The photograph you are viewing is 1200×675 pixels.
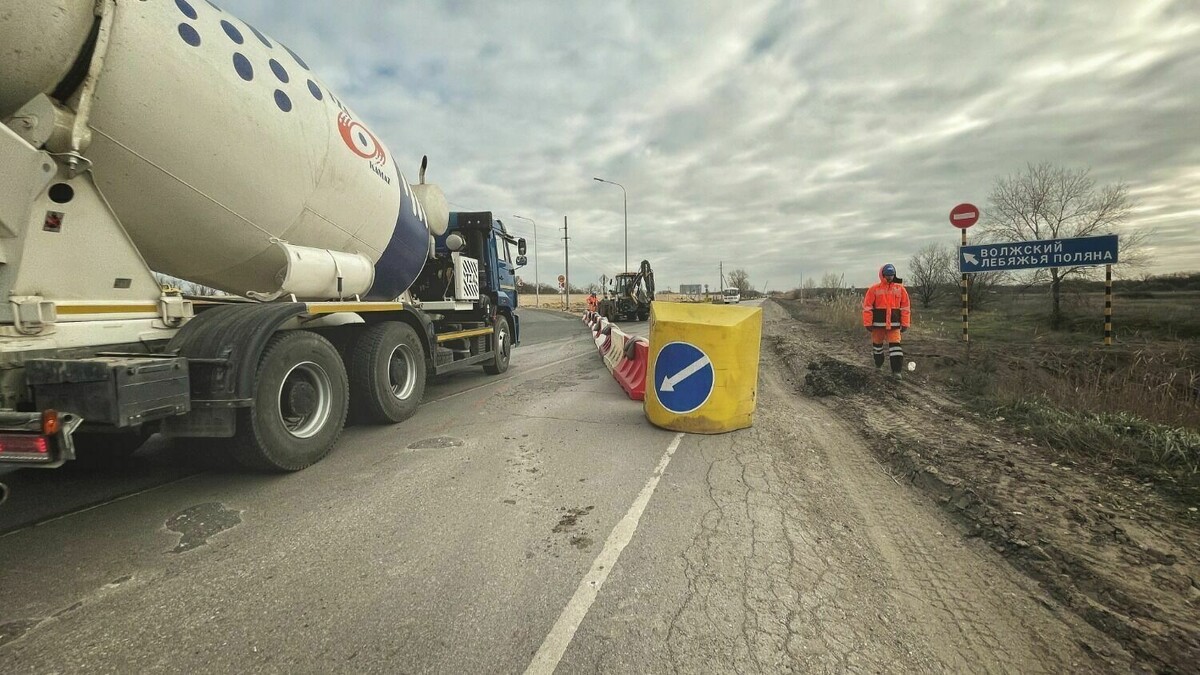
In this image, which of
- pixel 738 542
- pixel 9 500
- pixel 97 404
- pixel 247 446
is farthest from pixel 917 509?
pixel 9 500

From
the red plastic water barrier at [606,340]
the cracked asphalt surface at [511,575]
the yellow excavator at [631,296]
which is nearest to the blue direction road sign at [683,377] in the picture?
the cracked asphalt surface at [511,575]

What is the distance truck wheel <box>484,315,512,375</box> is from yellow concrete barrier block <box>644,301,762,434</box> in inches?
186

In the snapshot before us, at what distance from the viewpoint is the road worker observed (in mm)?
8023

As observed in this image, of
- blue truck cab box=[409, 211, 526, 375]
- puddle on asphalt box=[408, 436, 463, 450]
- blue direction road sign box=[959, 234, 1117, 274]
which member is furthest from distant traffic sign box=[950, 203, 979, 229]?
puddle on asphalt box=[408, 436, 463, 450]

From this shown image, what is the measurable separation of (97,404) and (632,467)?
11.0 ft

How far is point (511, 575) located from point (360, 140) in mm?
4705

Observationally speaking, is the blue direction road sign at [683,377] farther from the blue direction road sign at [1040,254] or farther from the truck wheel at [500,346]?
the blue direction road sign at [1040,254]

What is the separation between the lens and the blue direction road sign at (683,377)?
17.0ft

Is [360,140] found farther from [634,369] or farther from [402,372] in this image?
[634,369]

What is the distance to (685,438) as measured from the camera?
511cm

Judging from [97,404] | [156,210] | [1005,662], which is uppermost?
[156,210]

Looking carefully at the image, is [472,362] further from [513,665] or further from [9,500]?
[513,665]

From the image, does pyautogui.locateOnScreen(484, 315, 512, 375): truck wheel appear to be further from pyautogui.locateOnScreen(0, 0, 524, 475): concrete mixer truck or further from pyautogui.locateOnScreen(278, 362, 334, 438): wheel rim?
pyautogui.locateOnScreen(278, 362, 334, 438): wheel rim

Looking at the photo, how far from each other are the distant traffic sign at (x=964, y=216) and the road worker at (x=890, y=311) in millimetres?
1894
